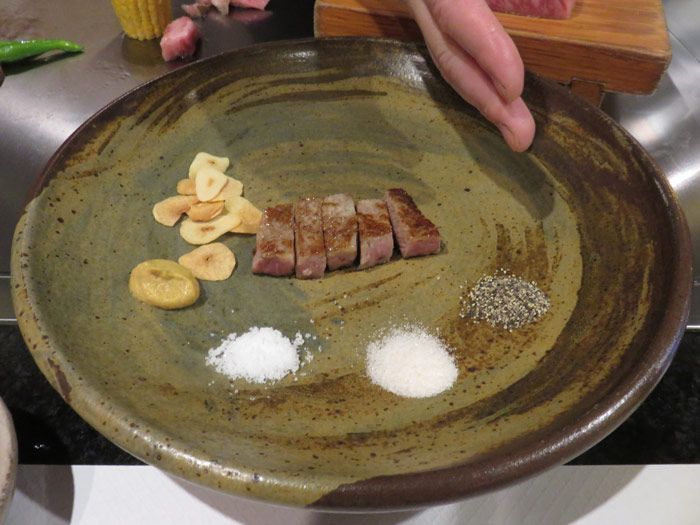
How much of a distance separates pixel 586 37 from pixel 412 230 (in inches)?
33.9

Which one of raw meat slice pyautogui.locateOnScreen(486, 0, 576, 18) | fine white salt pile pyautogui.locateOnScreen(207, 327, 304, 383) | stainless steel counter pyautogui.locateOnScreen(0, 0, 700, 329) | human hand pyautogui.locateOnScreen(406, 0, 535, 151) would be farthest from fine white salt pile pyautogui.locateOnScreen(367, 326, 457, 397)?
raw meat slice pyautogui.locateOnScreen(486, 0, 576, 18)

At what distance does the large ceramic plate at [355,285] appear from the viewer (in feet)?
3.63

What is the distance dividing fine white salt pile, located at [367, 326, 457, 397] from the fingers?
0.64 m

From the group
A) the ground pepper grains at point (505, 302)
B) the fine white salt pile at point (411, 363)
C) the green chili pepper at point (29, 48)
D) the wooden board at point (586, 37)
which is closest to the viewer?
the fine white salt pile at point (411, 363)

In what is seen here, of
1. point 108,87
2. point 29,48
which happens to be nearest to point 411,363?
point 108,87

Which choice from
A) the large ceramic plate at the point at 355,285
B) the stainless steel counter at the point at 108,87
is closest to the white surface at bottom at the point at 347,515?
the large ceramic plate at the point at 355,285

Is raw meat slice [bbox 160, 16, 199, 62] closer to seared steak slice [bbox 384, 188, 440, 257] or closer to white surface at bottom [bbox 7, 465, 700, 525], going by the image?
seared steak slice [bbox 384, 188, 440, 257]

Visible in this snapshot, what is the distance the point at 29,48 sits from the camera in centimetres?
247

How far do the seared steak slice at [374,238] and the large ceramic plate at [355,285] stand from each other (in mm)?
43

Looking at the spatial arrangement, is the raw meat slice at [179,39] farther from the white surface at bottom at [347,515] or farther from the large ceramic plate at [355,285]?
the white surface at bottom at [347,515]

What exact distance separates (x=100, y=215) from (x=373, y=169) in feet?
2.36

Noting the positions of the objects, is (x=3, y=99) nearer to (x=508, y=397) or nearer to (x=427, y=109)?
(x=427, y=109)

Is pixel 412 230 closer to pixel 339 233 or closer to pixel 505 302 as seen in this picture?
pixel 339 233

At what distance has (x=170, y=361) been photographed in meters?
1.34
